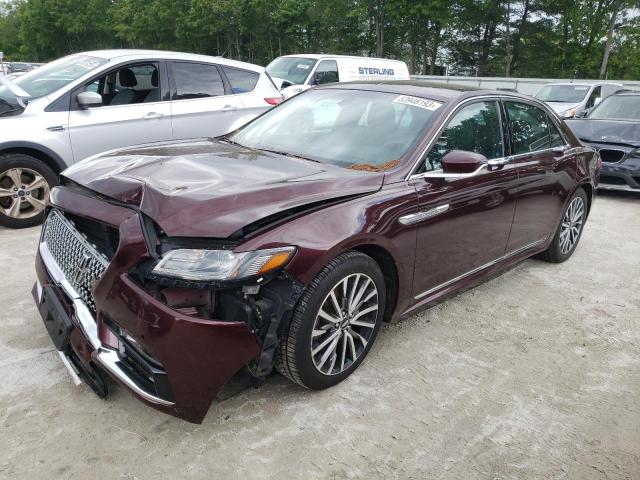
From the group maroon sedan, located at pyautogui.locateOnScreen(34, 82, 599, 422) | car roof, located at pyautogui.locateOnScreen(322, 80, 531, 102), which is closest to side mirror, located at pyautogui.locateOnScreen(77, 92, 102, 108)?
maroon sedan, located at pyautogui.locateOnScreen(34, 82, 599, 422)

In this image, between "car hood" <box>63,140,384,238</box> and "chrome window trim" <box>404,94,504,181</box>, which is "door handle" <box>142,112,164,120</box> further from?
"chrome window trim" <box>404,94,504,181</box>

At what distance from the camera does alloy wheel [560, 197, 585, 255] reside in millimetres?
4910

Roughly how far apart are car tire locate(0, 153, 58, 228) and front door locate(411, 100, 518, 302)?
392cm

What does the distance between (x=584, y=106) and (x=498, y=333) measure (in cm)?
1240

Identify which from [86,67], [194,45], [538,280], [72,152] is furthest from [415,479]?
[194,45]

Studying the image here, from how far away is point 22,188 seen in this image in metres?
5.20

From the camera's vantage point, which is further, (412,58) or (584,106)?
(412,58)

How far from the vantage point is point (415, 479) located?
90.0 inches

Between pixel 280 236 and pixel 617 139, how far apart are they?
7.41 metres

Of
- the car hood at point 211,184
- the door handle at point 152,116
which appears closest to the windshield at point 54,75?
the door handle at point 152,116

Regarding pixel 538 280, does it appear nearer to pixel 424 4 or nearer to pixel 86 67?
pixel 86 67

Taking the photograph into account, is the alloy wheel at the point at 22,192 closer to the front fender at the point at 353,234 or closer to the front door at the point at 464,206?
the front fender at the point at 353,234

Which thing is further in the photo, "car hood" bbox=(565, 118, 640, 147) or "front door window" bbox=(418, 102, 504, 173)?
"car hood" bbox=(565, 118, 640, 147)

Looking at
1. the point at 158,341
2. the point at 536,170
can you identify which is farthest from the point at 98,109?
the point at 536,170
